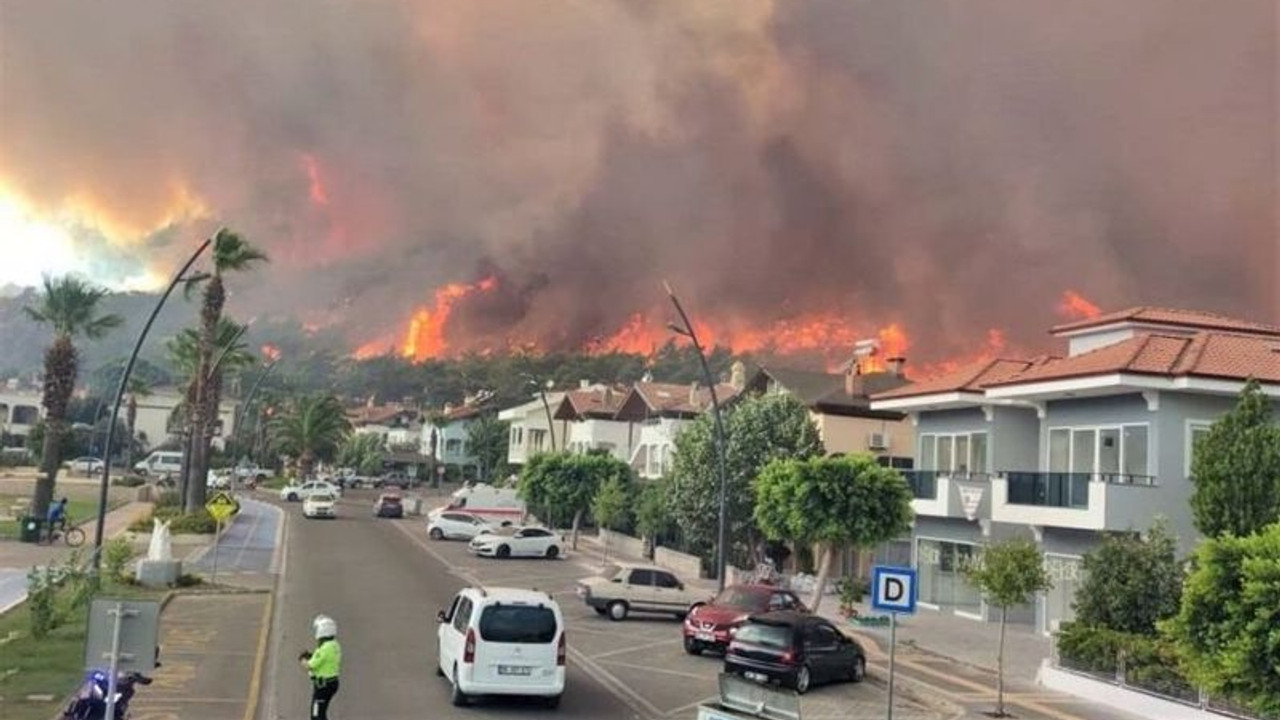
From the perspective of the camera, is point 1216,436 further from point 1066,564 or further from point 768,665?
point 768,665

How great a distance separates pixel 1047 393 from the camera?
1289 inches

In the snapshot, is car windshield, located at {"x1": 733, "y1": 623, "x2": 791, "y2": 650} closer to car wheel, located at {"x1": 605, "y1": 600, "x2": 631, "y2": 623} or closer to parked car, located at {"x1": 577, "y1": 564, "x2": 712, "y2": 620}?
parked car, located at {"x1": 577, "y1": 564, "x2": 712, "y2": 620}

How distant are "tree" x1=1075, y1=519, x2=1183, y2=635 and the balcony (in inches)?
118

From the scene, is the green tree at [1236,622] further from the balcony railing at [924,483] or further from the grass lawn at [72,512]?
the grass lawn at [72,512]

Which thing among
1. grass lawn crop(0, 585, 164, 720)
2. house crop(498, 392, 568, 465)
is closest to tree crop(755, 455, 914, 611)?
grass lawn crop(0, 585, 164, 720)

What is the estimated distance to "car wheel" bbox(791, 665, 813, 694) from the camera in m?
22.0

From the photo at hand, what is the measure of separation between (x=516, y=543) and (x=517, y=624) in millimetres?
32853

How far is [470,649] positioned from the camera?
58.1 ft

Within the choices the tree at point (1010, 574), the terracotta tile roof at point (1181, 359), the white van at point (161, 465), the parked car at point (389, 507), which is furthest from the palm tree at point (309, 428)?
the tree at point (1010, 574)

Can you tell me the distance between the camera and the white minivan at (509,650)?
1772 centimetres

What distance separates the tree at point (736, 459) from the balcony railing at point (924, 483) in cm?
574

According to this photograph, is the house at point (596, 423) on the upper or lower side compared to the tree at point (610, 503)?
upper

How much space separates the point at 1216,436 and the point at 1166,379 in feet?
12.9

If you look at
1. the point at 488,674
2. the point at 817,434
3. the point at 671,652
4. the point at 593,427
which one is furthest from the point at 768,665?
the point at 593,427
